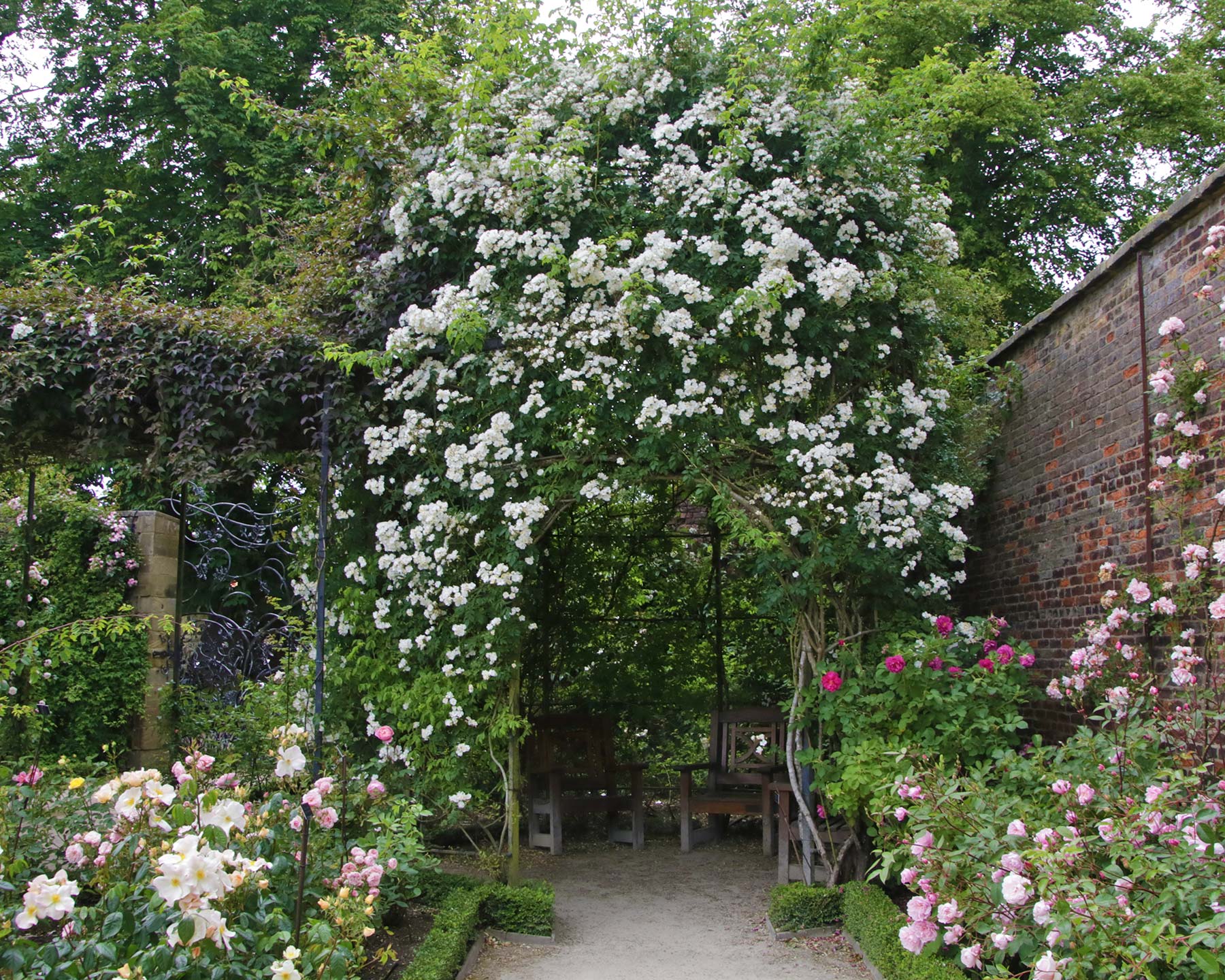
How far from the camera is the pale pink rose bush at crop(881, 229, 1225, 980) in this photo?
2654mm

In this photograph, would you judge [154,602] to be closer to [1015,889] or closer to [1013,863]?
[1013,863]

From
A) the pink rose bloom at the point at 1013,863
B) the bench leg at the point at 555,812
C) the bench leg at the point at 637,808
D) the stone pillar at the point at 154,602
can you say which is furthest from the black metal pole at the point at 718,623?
the pink rose bloom at the point at 1013,863

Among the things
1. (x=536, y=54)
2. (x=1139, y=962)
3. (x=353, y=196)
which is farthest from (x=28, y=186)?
(x=1139, y=962)

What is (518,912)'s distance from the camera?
4.96 m

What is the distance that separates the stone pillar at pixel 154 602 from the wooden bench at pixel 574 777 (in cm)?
277

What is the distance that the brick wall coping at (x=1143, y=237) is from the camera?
417cm

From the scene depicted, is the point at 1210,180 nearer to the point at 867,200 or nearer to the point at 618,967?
the point at 867,200

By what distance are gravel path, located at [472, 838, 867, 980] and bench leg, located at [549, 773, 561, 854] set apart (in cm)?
12

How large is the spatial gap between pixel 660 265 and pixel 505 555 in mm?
1686

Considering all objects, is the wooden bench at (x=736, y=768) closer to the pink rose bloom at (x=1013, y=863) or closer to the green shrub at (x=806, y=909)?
the green shrub at (x=806, y=909)

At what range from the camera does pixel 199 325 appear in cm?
549

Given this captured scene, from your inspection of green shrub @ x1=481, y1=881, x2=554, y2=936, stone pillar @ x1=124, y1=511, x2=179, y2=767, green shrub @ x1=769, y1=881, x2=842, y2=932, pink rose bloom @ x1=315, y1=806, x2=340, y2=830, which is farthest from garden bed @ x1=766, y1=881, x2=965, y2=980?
stone pillar @ x1=124, y1=511, x2=179, y2=767

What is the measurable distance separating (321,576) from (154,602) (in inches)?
135

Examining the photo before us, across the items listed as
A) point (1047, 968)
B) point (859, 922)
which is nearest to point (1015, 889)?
point (1047, 968)
